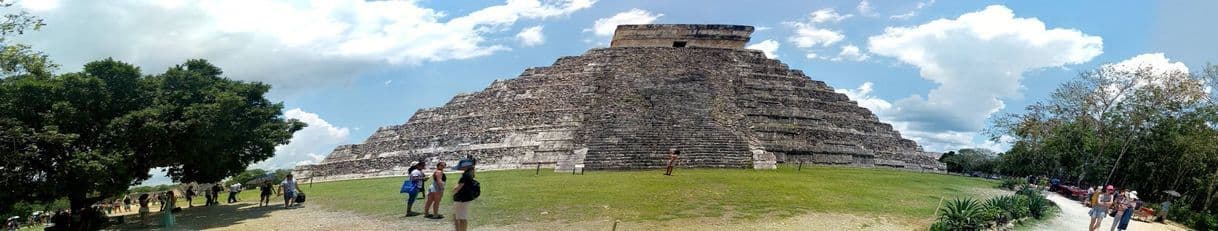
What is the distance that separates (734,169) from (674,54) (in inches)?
404

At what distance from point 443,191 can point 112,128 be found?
6500mm

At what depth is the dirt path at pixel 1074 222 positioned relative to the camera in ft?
38.4

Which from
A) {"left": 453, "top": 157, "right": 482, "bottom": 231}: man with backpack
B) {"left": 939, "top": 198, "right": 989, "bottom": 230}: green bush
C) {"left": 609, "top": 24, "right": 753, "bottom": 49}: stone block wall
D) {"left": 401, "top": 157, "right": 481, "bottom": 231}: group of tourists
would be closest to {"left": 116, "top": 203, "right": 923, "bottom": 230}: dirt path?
{"left": 401, "top": 157, "right": 481, "bottom": 231}: group of tourists

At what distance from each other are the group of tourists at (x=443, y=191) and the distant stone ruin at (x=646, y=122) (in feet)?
28.2

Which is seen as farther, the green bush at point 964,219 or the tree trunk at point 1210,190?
the tree trunk at point 1210,190

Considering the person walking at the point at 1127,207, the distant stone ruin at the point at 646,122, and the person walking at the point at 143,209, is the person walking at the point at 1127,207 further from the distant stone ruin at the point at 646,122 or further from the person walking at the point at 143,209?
the person walking at the point at 143,209

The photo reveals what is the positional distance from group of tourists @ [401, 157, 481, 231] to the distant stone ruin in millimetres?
8586

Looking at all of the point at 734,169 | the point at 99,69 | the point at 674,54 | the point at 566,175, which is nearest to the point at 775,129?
the point at 734,169

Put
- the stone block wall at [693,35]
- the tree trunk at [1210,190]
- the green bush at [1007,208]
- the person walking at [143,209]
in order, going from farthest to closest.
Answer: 1. the stone block wall at [693,35]
2. the tree trunk at [1210,190]
3. the person walking at [143,209]
4. the green bush at [1007,208]

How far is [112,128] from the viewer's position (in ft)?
40.5

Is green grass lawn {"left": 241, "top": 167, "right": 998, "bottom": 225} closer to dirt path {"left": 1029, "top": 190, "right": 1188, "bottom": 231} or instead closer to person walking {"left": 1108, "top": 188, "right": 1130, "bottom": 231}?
dirt path {"left": 1029, "top": 190, "right": 1188, "bottom": 231}

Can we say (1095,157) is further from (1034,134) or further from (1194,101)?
(1194,101)

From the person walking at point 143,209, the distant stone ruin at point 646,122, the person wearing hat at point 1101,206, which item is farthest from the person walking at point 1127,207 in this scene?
the person walking at point 143,209

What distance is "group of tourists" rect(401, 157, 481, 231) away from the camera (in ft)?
23.8
